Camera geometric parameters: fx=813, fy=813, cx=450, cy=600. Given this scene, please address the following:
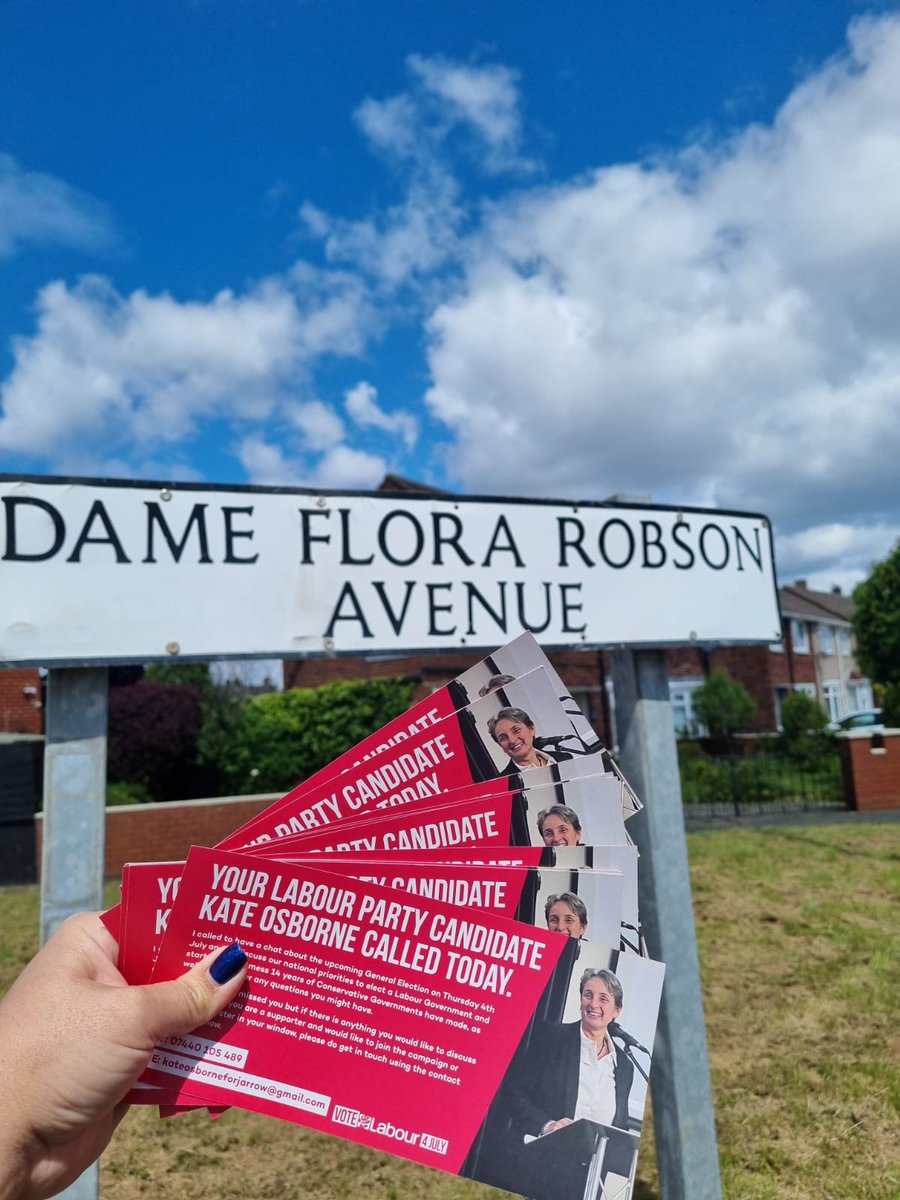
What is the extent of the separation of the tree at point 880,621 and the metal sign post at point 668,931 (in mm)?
23729

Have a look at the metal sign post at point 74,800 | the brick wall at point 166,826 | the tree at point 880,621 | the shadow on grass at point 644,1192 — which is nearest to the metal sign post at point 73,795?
the metal sign post at point 74,800

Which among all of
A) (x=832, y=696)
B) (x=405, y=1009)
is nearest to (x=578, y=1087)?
(x=405, y=1009)

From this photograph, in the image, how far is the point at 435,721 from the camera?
4.92ft

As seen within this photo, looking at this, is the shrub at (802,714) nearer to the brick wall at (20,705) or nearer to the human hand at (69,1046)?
the brick wall at (20,705)

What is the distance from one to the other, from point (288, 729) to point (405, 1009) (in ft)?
48.5

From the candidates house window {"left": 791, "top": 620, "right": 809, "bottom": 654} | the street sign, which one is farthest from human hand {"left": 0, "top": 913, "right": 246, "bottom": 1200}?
house window {"left": 791, "top": 620, "right": 809, "bottom": 654}

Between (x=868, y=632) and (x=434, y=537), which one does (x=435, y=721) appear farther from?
(x=868, y=632)

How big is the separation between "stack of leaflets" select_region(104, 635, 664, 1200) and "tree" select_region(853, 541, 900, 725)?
25.2 metres

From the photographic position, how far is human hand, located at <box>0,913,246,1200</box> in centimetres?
116

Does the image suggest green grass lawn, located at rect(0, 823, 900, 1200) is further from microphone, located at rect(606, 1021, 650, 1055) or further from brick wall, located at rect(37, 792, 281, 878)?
brick wall, located at rect(37, 792, 281, 878)

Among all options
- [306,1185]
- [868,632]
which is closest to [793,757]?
[868,632]

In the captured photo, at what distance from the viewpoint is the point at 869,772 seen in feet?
44.5

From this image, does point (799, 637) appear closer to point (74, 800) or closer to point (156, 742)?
point (156, 742)

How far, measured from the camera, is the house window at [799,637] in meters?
37.6
